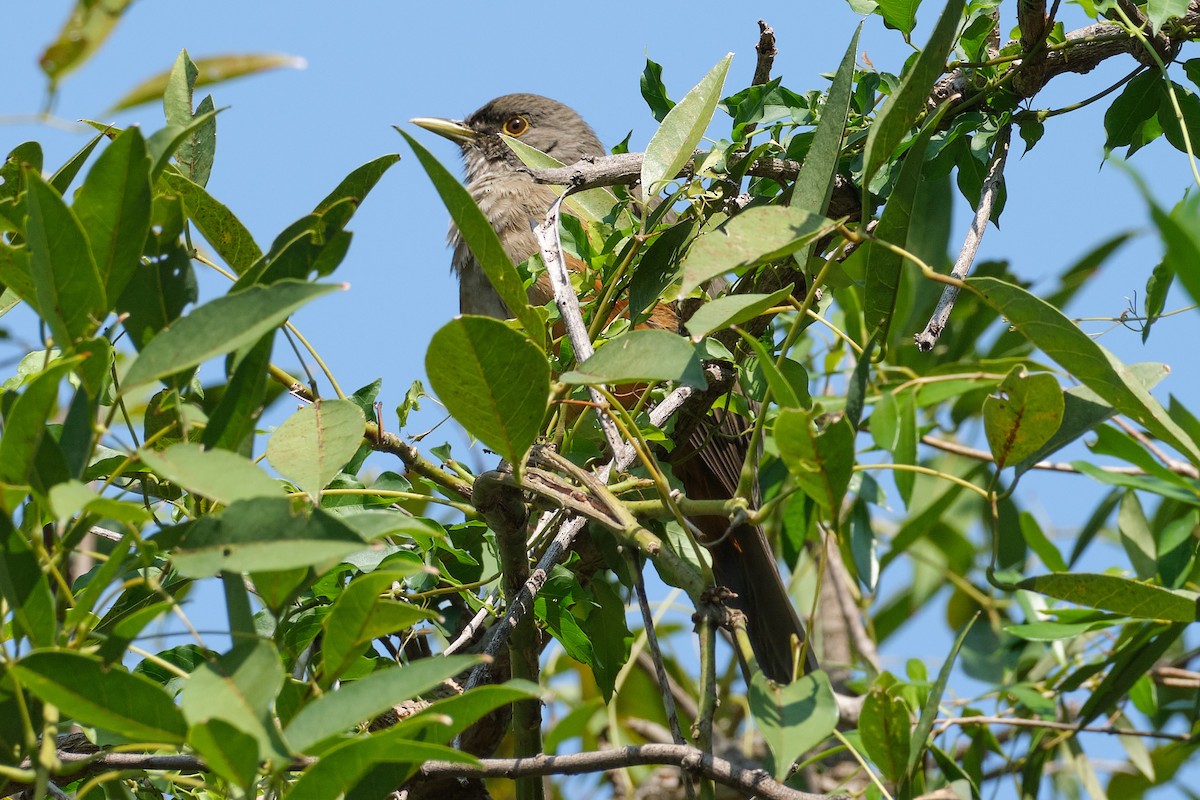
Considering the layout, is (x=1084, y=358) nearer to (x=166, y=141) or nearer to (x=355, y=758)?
(x=355, y=758)

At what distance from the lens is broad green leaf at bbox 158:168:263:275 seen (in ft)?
5.18

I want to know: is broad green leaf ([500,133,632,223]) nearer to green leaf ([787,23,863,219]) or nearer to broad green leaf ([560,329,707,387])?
green leaf ([787,23,863,219])

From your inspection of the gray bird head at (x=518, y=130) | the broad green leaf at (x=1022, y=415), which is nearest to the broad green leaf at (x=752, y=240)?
the broad green leaf at (x=1022, y=415)

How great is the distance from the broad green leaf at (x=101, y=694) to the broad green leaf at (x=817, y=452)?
0.65 meters

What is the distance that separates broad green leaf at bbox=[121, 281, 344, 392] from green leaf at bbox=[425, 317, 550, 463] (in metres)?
0.18

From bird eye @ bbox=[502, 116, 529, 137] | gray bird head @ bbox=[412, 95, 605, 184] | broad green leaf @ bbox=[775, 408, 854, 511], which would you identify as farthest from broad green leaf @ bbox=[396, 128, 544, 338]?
bird eye @ bbox=[502, 116, 529, 137]

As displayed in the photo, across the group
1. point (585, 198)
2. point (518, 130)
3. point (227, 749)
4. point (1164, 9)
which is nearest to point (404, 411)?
point (585, 198)

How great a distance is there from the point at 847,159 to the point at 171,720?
5.49 feet

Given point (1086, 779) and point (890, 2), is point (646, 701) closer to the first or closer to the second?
point (1086, 779)

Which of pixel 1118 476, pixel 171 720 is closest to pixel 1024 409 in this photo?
pixel 171 720

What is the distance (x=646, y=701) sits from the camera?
15.1 ft

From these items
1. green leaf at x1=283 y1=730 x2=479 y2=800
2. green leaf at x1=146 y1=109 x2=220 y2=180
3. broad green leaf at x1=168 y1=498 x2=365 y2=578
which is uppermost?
green leaf at x1=146 y1=109 x2=220 y2=180

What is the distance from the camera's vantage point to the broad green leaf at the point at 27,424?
110cm

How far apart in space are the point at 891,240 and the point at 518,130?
467 centimetres
